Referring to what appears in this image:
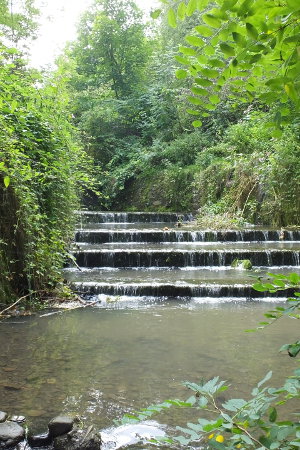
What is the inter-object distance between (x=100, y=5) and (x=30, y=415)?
24241mm

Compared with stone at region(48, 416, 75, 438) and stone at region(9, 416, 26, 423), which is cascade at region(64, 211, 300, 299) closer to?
stone at region(48, 416, 75, 438)

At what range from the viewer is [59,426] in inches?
83.3

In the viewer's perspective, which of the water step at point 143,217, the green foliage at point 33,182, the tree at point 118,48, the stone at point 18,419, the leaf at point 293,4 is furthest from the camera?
the tree at point 118,48

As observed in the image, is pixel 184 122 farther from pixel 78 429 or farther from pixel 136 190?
pixel 78 429

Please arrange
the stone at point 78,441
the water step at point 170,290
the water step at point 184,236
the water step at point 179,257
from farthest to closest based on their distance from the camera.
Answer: the water step at point 184,236 < the water step at point 179,257 < the water step at point 170,290 < the stone at point 78,441

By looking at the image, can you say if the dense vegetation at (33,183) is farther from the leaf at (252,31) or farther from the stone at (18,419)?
the leaf at (252,31)

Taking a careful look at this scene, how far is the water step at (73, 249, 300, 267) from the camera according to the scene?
24.9ft

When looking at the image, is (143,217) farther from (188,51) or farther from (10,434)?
(188,51)

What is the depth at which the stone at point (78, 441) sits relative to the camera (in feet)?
6.64

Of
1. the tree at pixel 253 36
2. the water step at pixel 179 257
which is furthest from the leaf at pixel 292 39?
the water step at pixel 179 257

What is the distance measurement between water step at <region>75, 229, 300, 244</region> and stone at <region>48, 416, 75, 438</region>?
23.7 ft

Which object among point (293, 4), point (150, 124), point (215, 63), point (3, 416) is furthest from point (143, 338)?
point (150, 124)

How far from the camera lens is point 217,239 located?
31.0 ft

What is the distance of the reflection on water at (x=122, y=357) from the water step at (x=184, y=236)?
4321 mm
